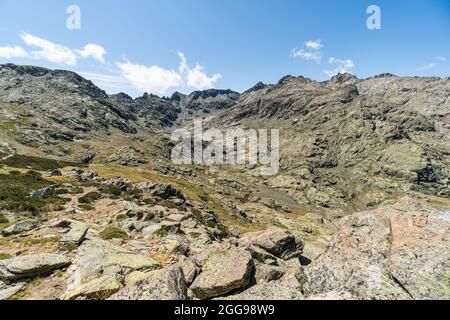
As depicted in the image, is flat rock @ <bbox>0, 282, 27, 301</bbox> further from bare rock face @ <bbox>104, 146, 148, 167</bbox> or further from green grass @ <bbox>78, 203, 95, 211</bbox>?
bare rock face @ <bbox>104, 146, 148, 167</bbox>

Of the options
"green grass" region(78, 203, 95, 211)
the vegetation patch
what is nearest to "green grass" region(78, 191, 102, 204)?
"green grass" region(78, 203, 95, 211)

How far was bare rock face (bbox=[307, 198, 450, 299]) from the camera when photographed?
9.47m

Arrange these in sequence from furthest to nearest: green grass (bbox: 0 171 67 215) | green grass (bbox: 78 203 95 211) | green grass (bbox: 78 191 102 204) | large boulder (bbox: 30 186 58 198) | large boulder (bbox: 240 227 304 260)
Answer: green grass (bbox: 78 191 102 204), large boulder (bbox: 30 186 58 198), green grass (bbox: 78 203 95 211), green grass (bbox: 0 171 67 215), large boulder (bbox: 240 227 304 260)

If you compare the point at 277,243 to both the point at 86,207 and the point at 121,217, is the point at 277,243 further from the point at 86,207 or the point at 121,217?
the point at 86,207

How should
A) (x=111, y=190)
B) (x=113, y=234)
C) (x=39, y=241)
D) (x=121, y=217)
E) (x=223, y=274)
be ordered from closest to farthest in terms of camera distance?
(x=223, y=274) → (x=39, y=241) → (x=113, y=234) → (x=121, y=217) → (x=111, y=190)

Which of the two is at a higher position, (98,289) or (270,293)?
(270,293)

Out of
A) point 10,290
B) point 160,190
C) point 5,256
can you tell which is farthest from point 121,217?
point 160,190

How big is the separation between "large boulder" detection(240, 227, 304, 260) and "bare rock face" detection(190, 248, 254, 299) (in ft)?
19.3

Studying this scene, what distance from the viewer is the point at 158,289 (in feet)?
33.4

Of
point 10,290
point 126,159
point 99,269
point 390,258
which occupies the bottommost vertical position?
point 126,159

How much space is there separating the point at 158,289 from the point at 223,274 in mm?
3101

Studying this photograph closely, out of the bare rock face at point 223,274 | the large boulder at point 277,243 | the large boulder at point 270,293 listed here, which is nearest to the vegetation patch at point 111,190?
the large boulder at point 277,243

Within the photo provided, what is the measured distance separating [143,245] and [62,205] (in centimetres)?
1579
